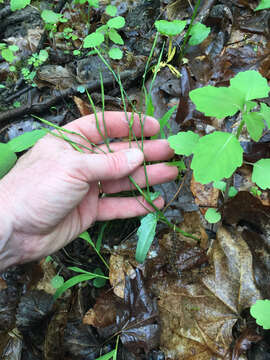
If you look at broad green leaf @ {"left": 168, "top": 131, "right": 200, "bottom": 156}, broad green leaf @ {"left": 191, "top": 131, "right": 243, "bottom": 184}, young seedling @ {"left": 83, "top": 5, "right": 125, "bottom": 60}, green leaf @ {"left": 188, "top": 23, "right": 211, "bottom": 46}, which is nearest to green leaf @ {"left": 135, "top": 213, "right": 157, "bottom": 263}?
broad green leaf @ {"left": 168, "top": 131, "right": 200, "bottom": 156}

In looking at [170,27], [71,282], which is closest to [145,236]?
[71,282]

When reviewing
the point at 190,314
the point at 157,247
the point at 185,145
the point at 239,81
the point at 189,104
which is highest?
the point at 239,81

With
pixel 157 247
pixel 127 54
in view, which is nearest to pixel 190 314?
pixel 157 247

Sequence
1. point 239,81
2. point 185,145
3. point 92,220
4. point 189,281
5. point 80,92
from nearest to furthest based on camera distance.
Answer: point 239,81 → point 185,145 → point 189,281 → point 92,220 → point 80,92

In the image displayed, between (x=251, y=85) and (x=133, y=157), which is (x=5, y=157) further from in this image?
(x=251, y=85)

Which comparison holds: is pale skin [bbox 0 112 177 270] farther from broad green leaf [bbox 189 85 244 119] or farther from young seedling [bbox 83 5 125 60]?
young seedling [bbox 83 5 125 60]

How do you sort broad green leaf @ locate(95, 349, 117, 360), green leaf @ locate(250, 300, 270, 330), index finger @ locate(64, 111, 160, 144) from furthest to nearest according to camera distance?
index finger @ locate(64, 111, 160, 144)
broad green leaf @ locate(95, 349, 117, 360)
green leaf @ locate(250, 300, 270, 330)

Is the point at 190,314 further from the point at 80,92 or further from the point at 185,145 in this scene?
the point at 80,92
